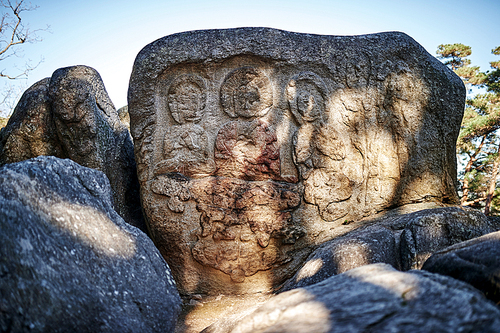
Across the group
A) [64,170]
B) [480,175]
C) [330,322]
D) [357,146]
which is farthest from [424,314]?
[480,175]

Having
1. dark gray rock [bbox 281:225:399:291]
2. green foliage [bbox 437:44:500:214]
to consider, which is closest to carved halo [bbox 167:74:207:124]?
dark gray rock [bbox 281:225:399:291]

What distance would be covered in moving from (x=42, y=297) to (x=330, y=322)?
39.4 inches

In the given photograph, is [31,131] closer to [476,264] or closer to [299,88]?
[299,88]

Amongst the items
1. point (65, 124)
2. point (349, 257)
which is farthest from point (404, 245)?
point (65, 124)

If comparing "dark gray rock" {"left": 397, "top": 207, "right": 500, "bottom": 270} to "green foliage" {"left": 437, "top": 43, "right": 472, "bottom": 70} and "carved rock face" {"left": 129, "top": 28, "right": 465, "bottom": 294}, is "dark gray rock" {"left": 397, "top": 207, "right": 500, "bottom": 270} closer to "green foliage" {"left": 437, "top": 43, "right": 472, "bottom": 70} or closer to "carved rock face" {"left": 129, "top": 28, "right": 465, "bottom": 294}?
"carved rock face" {"left": 129, "top": 28, "right": 465, "bottom": 294}

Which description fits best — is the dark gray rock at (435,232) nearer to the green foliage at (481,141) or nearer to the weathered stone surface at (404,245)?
the weathered stone surface at (404,245)

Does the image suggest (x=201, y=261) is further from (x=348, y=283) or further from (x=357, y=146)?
(x=348, y=283)

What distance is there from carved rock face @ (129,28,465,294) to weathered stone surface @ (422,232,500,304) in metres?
1.92

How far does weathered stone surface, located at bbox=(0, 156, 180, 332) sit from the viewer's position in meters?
Answer: 1.26

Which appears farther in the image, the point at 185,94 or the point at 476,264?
the point at 185,94

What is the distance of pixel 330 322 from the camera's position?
117 cm

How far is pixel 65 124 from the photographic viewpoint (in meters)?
3.58

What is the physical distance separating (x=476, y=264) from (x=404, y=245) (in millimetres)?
1345

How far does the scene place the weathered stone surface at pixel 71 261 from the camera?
126cm
